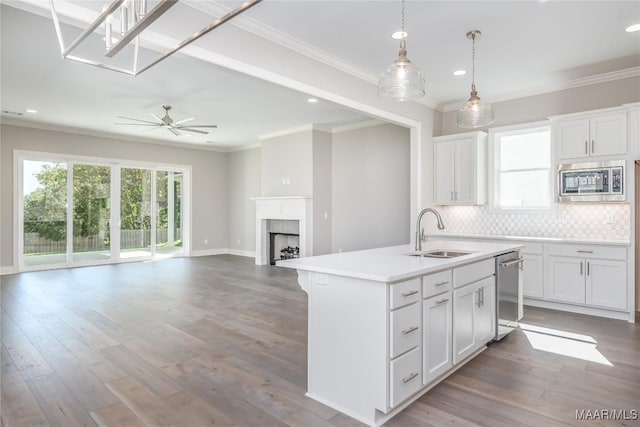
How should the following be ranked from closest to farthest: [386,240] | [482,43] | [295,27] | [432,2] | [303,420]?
[303,420] < [432,2] < [295,27] < [482,43] < [386,240]

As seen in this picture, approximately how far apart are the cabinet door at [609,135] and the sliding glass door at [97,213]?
8842mm

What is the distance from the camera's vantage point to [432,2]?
321 centimetres

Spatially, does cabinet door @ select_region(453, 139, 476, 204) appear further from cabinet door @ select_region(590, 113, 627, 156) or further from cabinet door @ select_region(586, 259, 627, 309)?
cabinet door @ select_region(586, 259, 627, 309)

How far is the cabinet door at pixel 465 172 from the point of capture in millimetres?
5621

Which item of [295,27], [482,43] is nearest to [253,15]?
[295,27]

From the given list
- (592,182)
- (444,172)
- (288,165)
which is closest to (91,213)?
(288,165)

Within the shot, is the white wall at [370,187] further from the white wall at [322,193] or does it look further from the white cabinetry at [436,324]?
the white cabinetry at [436,324]

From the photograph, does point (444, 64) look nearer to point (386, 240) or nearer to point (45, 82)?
point (386, 240)

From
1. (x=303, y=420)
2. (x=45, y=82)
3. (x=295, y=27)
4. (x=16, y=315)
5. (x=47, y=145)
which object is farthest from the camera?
(x=47, y=145)

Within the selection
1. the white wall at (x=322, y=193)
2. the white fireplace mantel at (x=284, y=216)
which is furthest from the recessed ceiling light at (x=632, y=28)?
the white fireplace mantel at (x=284, y=216)

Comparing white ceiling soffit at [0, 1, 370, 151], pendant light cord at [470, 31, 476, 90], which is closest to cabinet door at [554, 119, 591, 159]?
pendant light cord at [470, 31, 476, 90]

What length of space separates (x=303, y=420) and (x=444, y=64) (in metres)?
4.15

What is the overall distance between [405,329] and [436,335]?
1.43 feet

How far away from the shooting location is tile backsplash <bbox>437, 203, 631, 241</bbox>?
4684 millimetres
